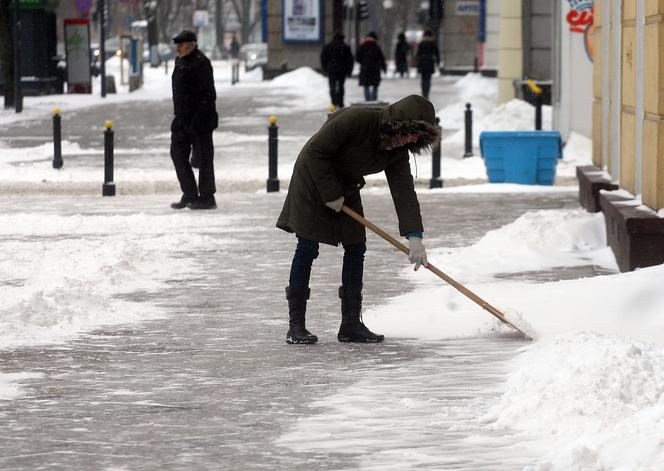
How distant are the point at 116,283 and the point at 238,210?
5581mm

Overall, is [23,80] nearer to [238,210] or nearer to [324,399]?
[238,210]

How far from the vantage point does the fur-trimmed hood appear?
830 cm

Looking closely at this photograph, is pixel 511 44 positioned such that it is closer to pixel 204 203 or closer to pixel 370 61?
pixel 370 61

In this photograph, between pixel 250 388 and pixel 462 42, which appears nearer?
pixel 250 388

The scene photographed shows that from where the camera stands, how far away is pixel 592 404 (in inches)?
250

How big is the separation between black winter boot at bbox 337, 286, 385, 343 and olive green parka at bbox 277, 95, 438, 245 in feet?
1.08

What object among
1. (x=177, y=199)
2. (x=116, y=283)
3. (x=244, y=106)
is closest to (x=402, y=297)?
(x=116, y=283)

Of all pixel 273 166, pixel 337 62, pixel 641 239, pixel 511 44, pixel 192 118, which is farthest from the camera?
pixel 337 62

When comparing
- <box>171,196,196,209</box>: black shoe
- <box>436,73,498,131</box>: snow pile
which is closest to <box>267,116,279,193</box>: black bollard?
<box>171,196,196,209</box>: black shoe

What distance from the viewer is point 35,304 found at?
969cm

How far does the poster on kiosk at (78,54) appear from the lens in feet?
145

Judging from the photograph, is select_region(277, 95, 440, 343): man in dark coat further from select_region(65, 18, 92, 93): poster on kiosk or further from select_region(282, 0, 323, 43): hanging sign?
select_region(282, 0, 323, 43): hanging sign

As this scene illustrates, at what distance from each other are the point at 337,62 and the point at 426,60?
15.7 ft

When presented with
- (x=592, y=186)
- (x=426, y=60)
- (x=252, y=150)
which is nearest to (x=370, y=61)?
(x=426, y=60)
